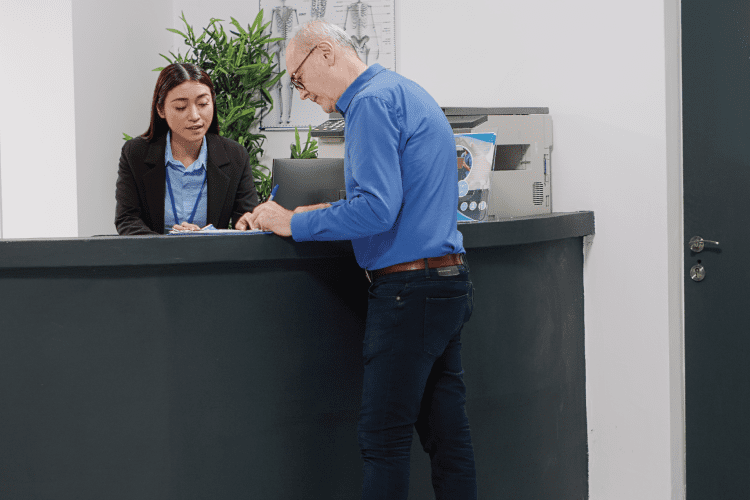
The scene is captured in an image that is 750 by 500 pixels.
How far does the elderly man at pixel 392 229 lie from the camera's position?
1565 mm

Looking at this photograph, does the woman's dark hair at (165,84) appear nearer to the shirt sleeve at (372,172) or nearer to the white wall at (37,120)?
the white wall at (37,120)

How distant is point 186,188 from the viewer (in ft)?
8.61

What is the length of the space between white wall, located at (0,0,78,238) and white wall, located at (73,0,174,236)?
5 cm

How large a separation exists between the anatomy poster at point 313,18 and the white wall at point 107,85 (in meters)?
0.69

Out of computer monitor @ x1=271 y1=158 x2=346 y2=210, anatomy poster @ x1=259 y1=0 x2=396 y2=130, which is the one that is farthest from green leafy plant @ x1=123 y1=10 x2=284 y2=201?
computer monitor @ x1=271 y1=158 x2=346 y2=210

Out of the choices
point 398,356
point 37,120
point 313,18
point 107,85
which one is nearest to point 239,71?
point 313,18

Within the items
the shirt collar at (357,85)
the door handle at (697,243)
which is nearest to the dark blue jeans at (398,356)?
the shirt collar at (357,85)

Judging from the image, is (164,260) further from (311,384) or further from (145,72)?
(145,72)

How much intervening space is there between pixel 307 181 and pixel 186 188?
65 centimetres

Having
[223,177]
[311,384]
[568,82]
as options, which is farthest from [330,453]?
[568,82]

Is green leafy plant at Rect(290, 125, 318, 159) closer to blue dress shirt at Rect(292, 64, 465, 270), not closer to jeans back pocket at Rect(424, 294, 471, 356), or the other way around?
blue dress shirt at Rect(292, 64, 465, 270)

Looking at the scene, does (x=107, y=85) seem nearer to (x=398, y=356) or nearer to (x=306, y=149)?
(x=306, y=149)

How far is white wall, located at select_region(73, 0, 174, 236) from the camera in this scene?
343cm

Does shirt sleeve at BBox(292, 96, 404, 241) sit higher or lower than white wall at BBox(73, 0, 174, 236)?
lower
